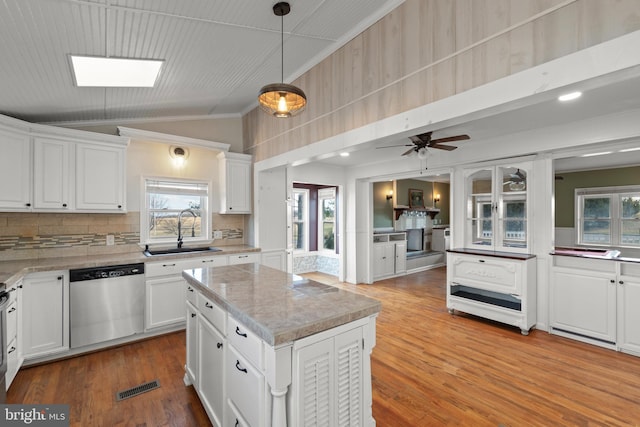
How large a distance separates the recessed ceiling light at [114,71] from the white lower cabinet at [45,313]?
1.84 metres

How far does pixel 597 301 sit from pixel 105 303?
534 cm

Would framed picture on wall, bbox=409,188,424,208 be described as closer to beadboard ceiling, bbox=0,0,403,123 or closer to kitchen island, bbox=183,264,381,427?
beadboard ceiling, bbox=0,0,403,123

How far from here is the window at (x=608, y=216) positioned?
5.31 meters

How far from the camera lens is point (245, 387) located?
1479 mm

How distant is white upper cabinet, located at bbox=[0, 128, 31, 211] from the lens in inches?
105

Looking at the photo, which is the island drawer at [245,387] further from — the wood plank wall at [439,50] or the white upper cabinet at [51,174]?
the white upper cabinet at [51,174]

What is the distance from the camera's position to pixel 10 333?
2283 mm

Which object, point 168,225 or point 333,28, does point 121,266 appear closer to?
point 168,225

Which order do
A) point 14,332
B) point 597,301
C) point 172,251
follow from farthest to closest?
point 172,251 → point 597,301 → point 14,332

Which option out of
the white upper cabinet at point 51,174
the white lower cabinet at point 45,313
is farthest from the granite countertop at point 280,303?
the white upper cabinet at point 51,174

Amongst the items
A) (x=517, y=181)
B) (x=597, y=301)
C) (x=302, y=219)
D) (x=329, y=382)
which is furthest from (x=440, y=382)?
(x=302, y=219)

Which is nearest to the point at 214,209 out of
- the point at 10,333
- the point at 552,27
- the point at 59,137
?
the point at 59,137

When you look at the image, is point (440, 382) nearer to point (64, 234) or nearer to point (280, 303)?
point (280, 303)

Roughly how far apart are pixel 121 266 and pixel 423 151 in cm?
369
